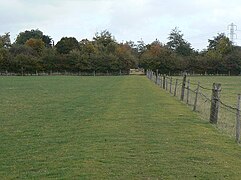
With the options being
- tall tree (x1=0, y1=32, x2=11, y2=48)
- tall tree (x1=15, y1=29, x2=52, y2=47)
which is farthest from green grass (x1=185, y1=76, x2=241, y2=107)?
tall tree (x1=15, y1=29, x2=52, y2=47)

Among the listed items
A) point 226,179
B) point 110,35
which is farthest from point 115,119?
point 110,35

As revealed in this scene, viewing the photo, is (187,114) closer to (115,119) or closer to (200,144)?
(115,119)

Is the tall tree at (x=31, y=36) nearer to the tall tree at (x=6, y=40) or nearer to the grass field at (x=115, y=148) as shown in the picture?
the tall tree at (x=6, y=40)

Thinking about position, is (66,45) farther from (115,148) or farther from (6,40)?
(115,148)

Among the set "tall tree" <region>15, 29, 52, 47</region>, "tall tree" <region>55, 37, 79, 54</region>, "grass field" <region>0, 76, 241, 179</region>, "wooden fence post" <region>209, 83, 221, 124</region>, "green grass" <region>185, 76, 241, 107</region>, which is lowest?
"green grass" <region>185, 76, 241, 107</region>

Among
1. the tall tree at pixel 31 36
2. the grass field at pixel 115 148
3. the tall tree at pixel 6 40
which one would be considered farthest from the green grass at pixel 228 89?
the tall tree at pixel 31 36

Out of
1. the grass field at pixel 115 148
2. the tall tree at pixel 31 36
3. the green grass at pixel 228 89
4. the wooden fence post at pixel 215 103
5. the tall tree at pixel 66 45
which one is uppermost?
the tall tree at pixel 31 36

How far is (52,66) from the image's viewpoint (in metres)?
101

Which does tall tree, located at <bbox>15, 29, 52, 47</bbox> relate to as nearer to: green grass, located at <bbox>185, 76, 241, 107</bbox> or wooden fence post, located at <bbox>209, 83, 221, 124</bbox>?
green grass, located at <bbox>185, 76, 241, 107</bbox>

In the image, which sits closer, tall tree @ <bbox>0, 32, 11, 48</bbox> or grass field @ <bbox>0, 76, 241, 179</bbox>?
grass field @ <bbox>0, 76, 241, 179</bbox>

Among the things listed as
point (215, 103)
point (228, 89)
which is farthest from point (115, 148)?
point (228, 89)

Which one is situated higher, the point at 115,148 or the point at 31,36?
the point at 31,36

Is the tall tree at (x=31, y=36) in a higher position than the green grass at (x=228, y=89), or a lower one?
higher

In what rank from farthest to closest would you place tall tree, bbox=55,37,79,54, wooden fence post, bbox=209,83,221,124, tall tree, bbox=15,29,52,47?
tall tree, bbox=15,29,52,47 < tall tree, bbox=55,37,79,54 < wooden fence post, bbox=209,83,221,124
